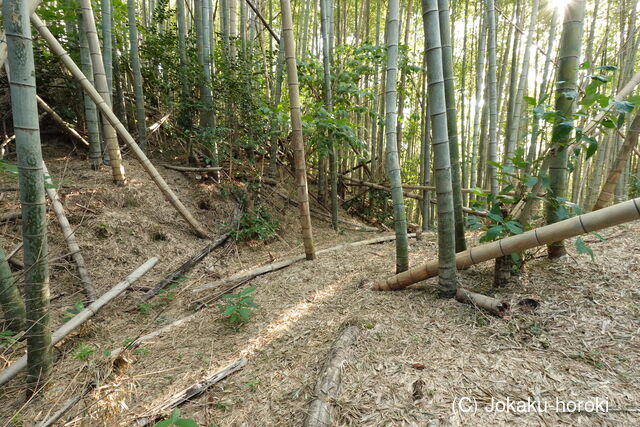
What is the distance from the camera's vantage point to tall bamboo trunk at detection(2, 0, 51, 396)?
1235 mm

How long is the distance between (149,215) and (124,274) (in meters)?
0.91

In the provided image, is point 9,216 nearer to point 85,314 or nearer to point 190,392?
point 85,314

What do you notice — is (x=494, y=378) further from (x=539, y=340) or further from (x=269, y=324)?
(x=269, y=324)

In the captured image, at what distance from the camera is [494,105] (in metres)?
3.53

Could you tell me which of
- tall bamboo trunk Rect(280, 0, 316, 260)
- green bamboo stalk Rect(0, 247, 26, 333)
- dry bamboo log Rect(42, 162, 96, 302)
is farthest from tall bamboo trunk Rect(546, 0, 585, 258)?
dry bamboo log Rect(42, 162, 96, 302)

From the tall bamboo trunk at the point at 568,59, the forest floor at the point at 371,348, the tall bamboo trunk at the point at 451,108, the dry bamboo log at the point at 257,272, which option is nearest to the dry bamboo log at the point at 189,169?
the forest floor at the point at 371,348

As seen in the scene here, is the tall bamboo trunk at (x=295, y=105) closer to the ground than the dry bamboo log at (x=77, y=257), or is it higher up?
higher up

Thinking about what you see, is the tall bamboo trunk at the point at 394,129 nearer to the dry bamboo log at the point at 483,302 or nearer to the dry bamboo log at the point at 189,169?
the dry bamboo log at the point at 483,302

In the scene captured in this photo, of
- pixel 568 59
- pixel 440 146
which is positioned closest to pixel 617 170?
pixel 568 59

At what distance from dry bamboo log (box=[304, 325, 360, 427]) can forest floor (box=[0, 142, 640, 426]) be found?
1.5 inches

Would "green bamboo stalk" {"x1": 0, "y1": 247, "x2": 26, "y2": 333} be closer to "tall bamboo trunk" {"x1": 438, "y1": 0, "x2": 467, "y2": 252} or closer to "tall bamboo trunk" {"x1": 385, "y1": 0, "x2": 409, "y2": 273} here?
"tall bamboo trunk" {"x1": 385, "y1": 0, "x2": 409, "y2": 273}

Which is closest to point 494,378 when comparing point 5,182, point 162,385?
point 162,385

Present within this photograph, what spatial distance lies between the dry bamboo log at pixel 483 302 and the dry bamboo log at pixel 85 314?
90.8 inches

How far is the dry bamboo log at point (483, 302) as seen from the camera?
1727mm
